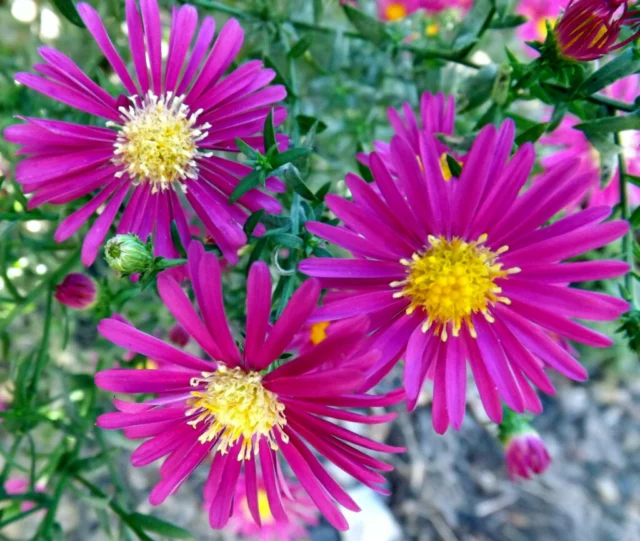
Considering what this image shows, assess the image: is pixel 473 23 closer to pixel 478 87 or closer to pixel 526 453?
pixel 478 87

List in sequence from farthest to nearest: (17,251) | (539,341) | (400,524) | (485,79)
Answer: (400,524) → (17,251) → (485,79) → (539,341)

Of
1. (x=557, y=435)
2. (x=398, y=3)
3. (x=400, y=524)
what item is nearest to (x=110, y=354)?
(x=400, y=524)

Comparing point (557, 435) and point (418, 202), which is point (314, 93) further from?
point (557, 435)

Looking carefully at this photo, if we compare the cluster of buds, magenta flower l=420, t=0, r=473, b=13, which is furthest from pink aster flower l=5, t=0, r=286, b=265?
magenta flower l=420, t=0, r=473, b=13

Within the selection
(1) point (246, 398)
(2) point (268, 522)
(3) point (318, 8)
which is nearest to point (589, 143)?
(3) point (318, 8)

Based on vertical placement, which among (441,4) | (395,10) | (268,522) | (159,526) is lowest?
(159,526)

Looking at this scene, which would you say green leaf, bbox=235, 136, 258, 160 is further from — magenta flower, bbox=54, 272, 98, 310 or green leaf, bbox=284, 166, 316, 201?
magenta flower, bbox=54, 272, 98, 310
